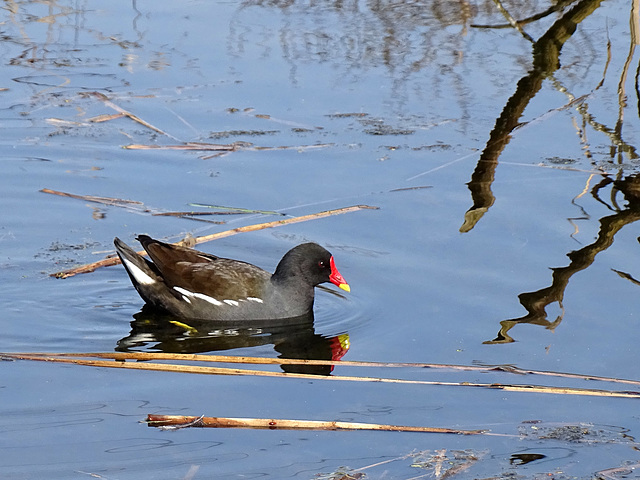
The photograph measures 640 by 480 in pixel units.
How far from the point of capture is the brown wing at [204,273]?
5.66 meters

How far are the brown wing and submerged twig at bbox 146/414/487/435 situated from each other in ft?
5.49

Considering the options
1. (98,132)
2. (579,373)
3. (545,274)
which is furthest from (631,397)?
(98,132)

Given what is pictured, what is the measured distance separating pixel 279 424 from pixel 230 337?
157cm

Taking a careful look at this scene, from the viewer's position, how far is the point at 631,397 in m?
4.33

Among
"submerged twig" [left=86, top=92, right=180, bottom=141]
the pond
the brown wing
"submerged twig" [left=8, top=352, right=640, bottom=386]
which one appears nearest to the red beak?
the pond

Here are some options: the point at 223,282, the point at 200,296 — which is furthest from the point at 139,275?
the point at 223,282

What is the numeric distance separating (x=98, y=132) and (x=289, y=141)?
150cm

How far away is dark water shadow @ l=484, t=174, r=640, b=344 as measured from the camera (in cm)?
524

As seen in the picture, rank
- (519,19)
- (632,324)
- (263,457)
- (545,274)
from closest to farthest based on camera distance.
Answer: (263,457)
(632,324)
(545,274)
(519,19)

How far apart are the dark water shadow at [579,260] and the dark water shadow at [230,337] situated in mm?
914

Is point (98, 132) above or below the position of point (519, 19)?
below

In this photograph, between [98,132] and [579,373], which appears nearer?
[579,373]

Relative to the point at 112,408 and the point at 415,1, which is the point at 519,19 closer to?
the point at 415,1

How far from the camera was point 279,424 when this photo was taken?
3.95m
